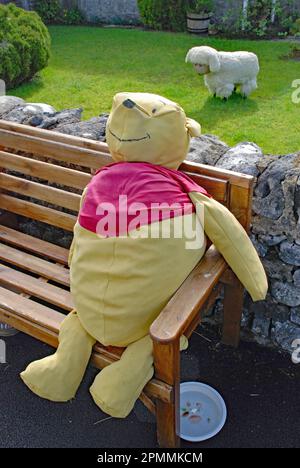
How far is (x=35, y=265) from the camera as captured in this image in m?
2.89

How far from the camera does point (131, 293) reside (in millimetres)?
2092

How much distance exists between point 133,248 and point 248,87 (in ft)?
12.3

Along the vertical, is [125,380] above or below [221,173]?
below

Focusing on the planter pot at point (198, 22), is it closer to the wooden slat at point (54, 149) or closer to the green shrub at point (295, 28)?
the green shrub at point (295, 28)

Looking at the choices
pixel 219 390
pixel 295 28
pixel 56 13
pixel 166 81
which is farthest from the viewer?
pixel 56 13

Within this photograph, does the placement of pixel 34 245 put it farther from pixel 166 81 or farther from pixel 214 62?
pixel 166 81

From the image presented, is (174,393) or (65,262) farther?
(65,262)

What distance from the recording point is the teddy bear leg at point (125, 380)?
6.79ft

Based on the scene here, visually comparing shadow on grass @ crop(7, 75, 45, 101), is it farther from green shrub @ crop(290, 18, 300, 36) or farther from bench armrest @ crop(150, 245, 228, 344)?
bench armrest @ crop(150, 245, 228, 344)

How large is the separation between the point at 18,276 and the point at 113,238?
2.99 feet

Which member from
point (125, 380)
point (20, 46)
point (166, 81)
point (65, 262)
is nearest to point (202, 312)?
point (125, 380)

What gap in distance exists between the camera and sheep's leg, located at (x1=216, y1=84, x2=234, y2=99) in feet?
17.0

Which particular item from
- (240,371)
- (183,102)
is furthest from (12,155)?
(183,102)

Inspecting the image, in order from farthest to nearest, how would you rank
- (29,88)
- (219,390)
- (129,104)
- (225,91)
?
(29,88), (225,91), (219,390), (129,104)
